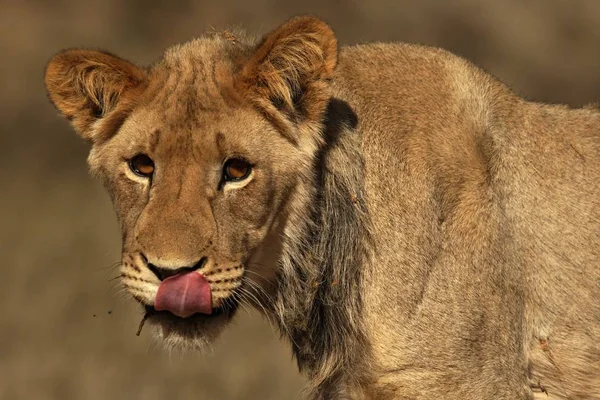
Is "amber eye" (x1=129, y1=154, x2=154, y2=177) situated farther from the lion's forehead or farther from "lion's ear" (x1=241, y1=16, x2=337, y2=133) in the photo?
"lion's ear" (x1=241, y1=16, x2=337, y2=133)

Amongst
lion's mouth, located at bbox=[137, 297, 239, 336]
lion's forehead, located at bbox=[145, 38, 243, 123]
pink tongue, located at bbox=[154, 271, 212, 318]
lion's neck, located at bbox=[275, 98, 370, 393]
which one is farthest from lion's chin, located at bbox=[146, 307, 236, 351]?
lion's forehead, located at bbox=[145, 38, 243, 123]

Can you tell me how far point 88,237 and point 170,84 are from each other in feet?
17.7

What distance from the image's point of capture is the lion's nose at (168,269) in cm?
444

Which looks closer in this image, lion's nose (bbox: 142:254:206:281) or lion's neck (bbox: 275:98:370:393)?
lion's nose (bbox: 142:254:206:281)

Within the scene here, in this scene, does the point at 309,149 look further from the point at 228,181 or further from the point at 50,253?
the point at 50,253

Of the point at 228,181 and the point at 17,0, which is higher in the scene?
the point at 17,0

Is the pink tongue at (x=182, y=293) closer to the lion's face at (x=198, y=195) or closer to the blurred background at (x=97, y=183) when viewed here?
the lion's face at (x=198, y=195)

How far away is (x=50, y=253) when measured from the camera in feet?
32.7

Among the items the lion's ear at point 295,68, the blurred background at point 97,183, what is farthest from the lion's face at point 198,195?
the blurred background at point 97,183

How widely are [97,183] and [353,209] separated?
576 centimetres

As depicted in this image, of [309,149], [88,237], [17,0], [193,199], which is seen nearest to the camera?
[193,199]

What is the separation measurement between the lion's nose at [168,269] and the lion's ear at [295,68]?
70cm

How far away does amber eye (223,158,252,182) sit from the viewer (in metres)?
4.67

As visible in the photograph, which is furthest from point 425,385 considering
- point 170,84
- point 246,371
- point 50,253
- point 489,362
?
point 50,253
